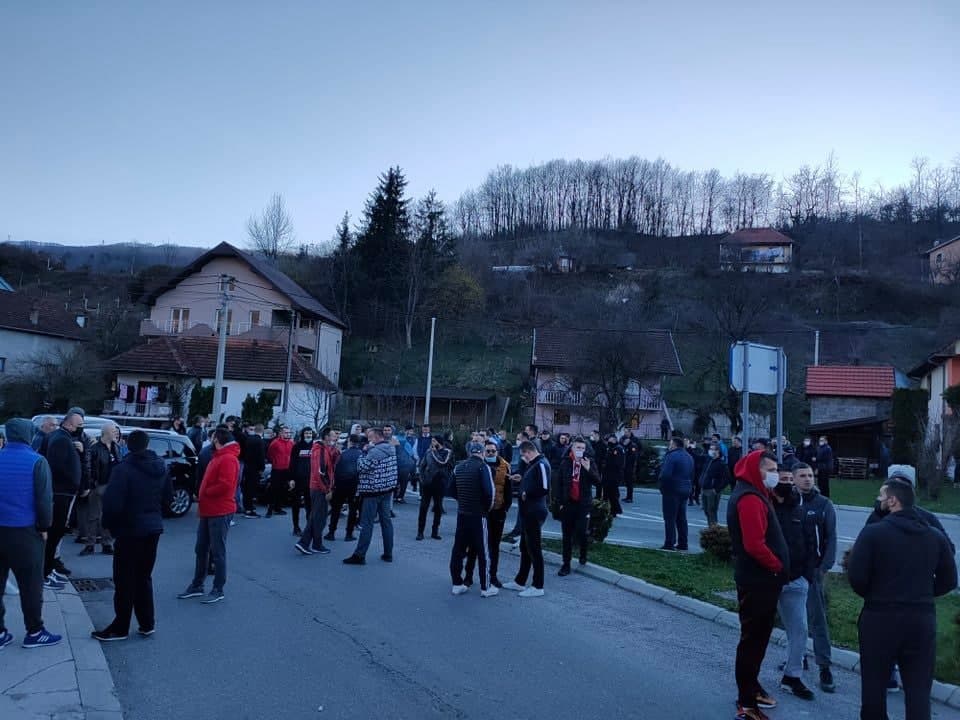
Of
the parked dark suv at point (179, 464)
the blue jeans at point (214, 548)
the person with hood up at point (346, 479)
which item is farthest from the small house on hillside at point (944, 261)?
the blue jeans at point (214, 548)

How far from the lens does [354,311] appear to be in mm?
73125

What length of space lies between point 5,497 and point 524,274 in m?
77.1

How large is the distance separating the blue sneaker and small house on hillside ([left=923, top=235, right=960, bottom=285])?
79.9 metres

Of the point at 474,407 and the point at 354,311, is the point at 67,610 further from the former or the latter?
the point at 354,311

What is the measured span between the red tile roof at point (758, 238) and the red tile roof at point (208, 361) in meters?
57.7

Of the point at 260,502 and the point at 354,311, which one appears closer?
the point at 260,502

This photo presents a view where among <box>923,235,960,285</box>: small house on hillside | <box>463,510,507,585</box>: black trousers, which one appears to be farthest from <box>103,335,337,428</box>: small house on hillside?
<box>923,235,960,285</box>: small house on hillside

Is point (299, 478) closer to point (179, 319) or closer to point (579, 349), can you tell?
point (579, 349)

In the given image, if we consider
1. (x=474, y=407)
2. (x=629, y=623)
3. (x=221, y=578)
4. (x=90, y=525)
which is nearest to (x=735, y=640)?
(x=629, y=623)

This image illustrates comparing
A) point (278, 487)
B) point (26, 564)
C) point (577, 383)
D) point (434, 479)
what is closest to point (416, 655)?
point (26, 564)

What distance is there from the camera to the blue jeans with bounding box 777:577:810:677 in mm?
6516

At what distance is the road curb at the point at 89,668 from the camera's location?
5570mm

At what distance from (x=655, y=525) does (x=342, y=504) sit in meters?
7.81

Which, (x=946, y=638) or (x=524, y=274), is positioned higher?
(x=524, y=274)
